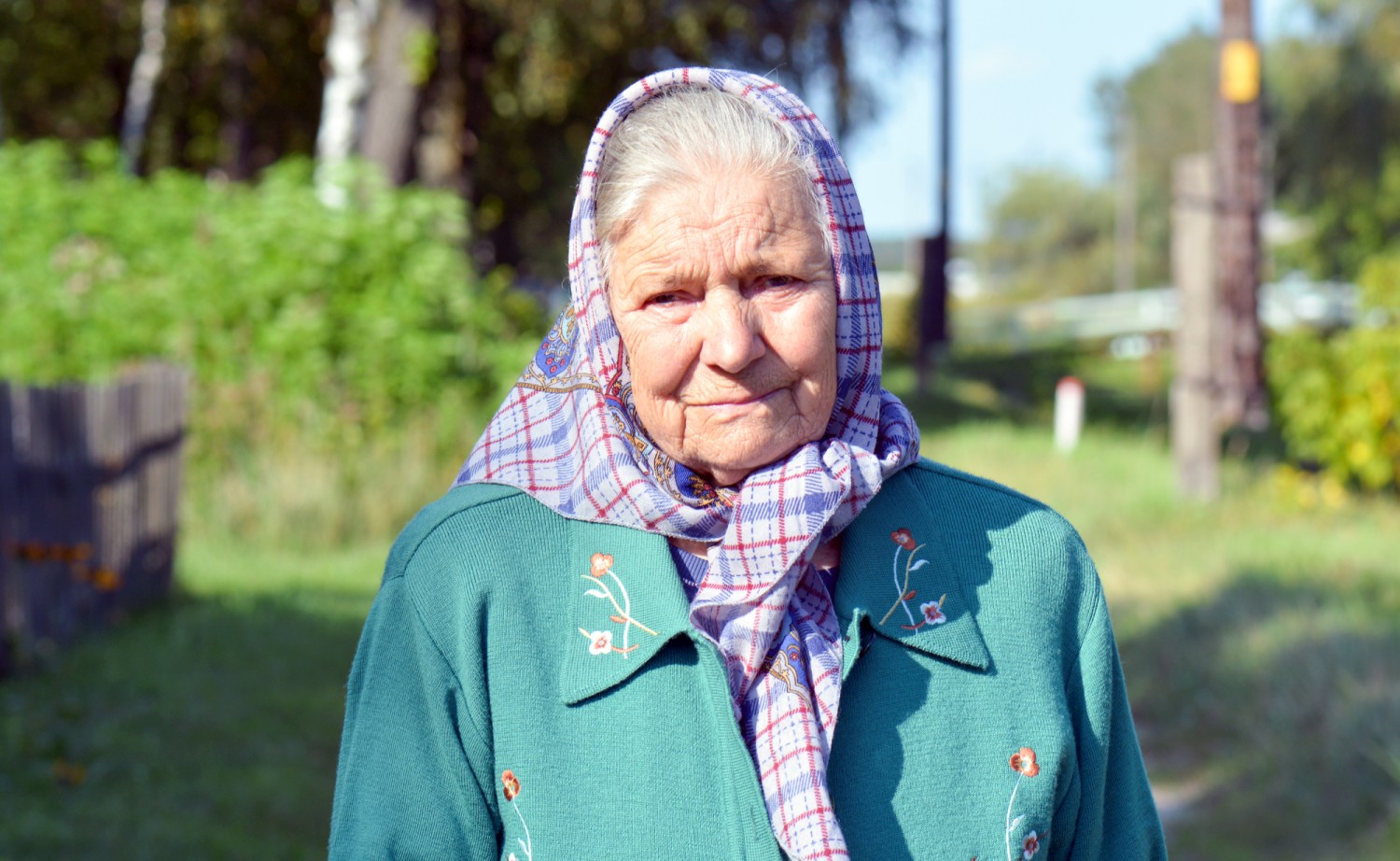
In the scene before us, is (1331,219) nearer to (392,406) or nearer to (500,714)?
(392,406)

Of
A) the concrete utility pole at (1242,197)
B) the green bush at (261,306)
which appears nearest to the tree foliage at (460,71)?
the green bush at (261,306)

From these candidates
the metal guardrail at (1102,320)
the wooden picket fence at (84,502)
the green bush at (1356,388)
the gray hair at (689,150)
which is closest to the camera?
the gray hair at (689,150)

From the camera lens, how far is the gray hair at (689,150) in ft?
6.43

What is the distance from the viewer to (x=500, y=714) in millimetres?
1878

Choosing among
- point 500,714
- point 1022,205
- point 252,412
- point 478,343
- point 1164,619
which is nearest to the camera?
point 500,714

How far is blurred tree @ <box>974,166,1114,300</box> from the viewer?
76.7 meters

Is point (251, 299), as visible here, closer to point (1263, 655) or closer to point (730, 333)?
point (1263, 655)

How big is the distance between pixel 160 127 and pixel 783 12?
13.4 m

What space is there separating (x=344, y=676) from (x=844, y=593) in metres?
4.44

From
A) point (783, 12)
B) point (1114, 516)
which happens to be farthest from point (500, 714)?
point (783, 12)

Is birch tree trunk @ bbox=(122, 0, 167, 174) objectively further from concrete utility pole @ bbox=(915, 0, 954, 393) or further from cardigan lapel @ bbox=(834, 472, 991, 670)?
cardigan lapel @ bbox=(834, 472, 991, 670)

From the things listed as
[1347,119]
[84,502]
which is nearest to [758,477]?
[84,502]

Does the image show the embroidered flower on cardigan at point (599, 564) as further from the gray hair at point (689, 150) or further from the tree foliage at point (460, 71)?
the tree foliage at point (460, 71)

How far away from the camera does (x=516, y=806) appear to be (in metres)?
1.87
